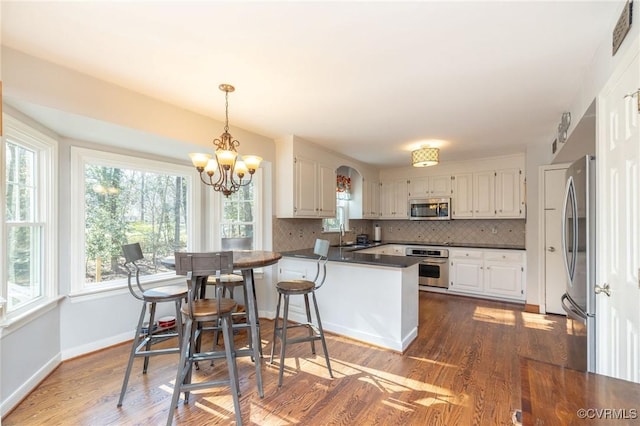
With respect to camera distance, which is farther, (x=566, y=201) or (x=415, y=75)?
(x=566, y=201)

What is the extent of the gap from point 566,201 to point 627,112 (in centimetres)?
106

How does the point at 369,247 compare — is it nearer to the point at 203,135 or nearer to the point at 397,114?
the point at 397,114

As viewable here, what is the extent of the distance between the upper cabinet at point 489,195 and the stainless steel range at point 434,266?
72 cm

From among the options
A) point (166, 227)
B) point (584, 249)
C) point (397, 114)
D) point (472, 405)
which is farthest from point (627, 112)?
point (166, 227)

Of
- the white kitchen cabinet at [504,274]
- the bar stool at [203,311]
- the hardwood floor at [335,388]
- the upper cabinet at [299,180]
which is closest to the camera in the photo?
the bar stool at [203,311]

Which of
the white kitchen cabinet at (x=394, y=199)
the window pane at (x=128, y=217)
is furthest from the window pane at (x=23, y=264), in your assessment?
the white kitchen cabinet at (x=394, y=199)

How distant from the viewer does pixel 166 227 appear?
3.56 metres

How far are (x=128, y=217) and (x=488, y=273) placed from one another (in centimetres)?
510

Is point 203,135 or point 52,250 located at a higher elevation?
point 203,135

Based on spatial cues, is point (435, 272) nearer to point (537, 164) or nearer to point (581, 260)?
point (537, 164)

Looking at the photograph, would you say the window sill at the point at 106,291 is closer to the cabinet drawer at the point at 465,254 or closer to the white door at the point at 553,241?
the cabinet drawer at the point at 465,254

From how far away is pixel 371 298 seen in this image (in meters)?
3.07

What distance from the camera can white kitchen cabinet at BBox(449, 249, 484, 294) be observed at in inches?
187

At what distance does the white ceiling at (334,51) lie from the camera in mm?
1477
